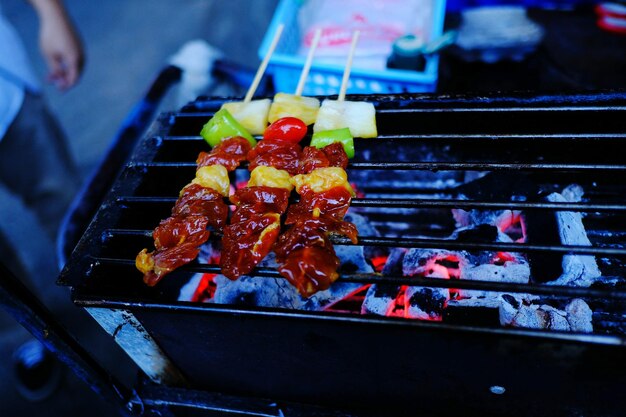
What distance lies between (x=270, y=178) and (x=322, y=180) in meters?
0.24

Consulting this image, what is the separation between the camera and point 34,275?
489 cm

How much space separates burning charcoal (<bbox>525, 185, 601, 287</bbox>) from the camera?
2023mm

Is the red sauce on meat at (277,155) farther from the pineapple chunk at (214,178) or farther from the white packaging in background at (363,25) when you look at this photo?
the white packaging in background at (363,25)

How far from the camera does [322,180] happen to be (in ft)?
6.37

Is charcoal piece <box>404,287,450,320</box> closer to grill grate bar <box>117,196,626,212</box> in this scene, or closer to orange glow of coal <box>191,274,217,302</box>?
grill grate bar <box>117,196,626,212</box>

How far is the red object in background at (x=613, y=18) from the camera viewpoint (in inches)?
167

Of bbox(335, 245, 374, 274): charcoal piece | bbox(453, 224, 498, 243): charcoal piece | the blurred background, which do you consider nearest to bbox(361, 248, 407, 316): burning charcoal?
bbox(335, 245, 374, 274): charcoal piece

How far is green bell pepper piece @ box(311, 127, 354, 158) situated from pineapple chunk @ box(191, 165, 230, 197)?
1.54ft

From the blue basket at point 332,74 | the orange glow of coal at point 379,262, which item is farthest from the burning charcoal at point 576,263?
the blue basket at point 332,74

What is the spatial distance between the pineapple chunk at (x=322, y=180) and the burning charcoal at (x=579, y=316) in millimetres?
1130

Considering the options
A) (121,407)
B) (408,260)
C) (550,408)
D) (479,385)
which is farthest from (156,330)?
(550,408)

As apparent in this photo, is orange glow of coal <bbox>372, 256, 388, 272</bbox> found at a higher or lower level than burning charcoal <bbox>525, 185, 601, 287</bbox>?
lower

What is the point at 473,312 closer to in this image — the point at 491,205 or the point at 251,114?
the point at 491,205

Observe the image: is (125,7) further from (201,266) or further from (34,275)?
(201,266)
